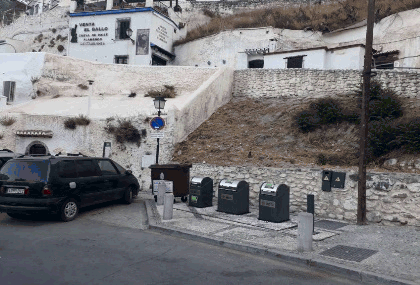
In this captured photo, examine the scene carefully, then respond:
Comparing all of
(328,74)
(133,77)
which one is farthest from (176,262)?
(133,77)

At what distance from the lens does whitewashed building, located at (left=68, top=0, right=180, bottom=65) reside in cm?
2600

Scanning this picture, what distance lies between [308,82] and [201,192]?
10820 mm

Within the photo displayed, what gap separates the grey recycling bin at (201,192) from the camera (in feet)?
34.8

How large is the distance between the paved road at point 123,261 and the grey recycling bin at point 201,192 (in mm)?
2871

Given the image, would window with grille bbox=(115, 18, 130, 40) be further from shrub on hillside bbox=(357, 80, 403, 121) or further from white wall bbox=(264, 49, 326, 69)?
shrub on hillside bbox=(357, 80, 403, 121)

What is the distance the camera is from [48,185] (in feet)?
26.9

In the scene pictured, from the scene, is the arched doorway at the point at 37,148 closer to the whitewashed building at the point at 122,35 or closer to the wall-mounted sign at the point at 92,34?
the whitewashed building at the point at 122,35

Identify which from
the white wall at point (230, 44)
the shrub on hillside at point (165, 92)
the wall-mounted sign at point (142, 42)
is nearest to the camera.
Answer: the shrub on hillside at point (165, 92)

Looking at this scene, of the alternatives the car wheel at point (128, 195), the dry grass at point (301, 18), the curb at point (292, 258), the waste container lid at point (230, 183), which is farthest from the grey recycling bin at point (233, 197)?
the dry grass at point (301, 18)

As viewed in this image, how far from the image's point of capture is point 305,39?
87.7ft

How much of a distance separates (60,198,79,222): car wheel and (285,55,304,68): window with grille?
57.8 ft

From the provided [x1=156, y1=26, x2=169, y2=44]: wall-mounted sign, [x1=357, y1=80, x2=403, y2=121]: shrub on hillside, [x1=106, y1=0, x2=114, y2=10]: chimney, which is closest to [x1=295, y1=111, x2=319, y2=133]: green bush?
[x1=357, y1=80, x2=403, y2=121]: shrub on hillside

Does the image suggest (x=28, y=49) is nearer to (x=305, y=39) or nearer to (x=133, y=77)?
(x=133, y=77)

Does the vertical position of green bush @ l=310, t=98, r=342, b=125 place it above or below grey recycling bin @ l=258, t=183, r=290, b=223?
above
